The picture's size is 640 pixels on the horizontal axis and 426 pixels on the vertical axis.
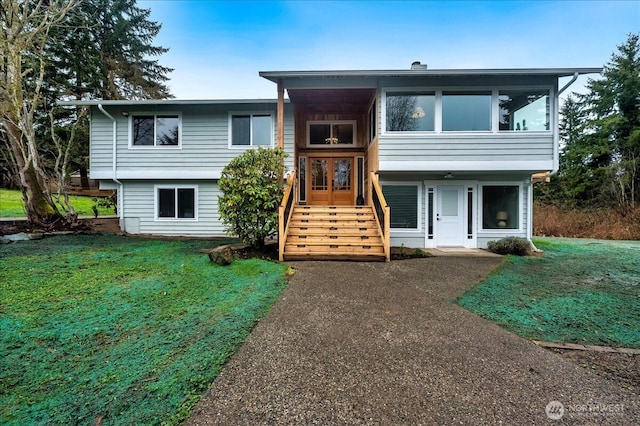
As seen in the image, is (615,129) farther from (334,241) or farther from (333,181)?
(334,241)

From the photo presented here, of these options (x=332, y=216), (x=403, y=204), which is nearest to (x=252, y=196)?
(x=332, y=216)

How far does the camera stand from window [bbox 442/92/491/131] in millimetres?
8016

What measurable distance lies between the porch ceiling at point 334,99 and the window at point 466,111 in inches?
87.5

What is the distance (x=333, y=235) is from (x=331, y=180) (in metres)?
4.21

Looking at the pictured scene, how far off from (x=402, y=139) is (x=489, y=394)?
6880 millimetres

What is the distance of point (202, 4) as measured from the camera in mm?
17797

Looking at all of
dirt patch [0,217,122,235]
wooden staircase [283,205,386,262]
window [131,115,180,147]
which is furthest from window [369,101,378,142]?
dirt patch [0,217,122,235]

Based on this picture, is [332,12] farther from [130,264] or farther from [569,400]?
[569,400]

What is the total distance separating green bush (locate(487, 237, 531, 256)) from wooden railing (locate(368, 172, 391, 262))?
3.33m

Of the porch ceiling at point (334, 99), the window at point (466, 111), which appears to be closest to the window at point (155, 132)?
the porch ceiling at point (334, 99)

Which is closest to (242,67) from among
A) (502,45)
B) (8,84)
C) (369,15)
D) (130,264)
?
(369,15)

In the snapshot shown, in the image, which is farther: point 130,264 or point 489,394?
point 130,264

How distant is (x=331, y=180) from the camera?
11.2 m

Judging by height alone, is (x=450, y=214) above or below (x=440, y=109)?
below
